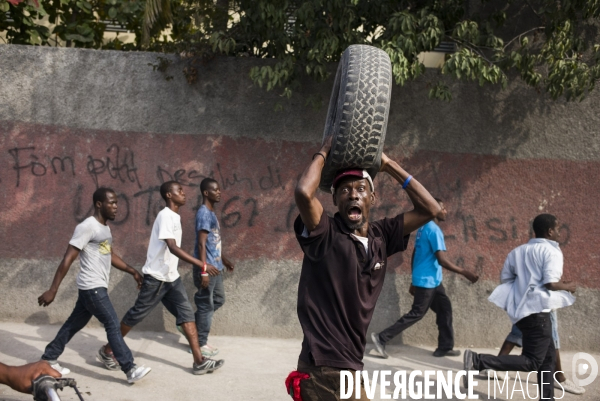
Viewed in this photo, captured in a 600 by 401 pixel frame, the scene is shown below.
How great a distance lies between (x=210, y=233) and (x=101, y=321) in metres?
1.35

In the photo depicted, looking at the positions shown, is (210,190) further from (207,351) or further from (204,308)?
(207,351)

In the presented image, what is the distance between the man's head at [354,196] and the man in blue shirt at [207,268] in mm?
3144

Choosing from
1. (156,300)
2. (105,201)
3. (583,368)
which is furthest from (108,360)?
(583,368)

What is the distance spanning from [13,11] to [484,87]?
553cm

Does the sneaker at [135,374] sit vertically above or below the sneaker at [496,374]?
above

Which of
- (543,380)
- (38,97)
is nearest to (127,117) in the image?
(38,97)

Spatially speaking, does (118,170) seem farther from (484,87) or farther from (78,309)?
(484,87)

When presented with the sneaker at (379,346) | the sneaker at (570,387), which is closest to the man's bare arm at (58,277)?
the sneaker at (379,346)

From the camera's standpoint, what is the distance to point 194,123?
7.39 metres

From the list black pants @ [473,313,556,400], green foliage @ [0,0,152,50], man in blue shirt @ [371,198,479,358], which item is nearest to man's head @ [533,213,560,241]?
black pants @ [473,313,556,400]

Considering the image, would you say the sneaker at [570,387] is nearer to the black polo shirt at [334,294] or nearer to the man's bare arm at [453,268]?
the man's bare arm at [453,268]

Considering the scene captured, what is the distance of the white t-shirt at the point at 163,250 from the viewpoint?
20.5 feet

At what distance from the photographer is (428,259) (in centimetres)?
693

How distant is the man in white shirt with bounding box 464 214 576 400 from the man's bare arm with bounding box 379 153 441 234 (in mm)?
2207
